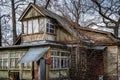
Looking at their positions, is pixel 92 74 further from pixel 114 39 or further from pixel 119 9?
pixel 119 9

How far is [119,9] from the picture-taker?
3259cm

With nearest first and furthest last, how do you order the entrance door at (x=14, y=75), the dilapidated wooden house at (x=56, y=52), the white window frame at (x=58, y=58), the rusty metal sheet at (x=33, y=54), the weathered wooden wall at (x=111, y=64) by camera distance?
the rusty metal sheet at (x=33, y=54) → the dilapidated wooden house at (x=56, y=52) → the white window frame at (x=58, y=58) → the entrance door at (x=14, y=75) → the weathered wooden wall at (x=111, y=64)

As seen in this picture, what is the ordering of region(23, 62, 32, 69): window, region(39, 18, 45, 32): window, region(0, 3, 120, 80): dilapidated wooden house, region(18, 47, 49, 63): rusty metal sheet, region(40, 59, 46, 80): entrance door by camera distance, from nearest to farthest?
region(40, 59, 46, 80): entrance door < region(18, 47, 49, 63): rusty metal sheet < region(0, 3, 120, 80): dilapidated wooden house < region(23, 62, 32, 69): window < region(39, 18, 45, 32): window

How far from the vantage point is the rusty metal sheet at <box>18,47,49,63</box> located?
22.0 metres

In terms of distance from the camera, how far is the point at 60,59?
78.4ft

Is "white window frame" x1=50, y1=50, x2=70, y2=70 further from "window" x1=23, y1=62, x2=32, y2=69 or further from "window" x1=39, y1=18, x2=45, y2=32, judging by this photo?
"window" x1=39, y1=18, x2=45, y2=32

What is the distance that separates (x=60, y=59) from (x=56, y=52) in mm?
857

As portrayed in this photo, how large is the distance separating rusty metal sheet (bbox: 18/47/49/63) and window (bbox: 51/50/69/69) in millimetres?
1020

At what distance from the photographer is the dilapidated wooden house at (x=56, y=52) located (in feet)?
72.5

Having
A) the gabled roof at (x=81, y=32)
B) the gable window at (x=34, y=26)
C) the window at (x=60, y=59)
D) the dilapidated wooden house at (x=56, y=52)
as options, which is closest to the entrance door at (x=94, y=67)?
the dilapidated wooden house at (x=56, y=52)

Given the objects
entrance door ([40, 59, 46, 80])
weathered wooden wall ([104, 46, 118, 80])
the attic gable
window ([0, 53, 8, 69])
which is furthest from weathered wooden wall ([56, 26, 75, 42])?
window ([0, 53, 8, 69])

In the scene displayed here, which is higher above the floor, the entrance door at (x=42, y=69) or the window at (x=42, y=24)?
the window at (x=42, y=24)

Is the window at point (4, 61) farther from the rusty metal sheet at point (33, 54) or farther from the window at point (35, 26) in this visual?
the window at point (35, 26)

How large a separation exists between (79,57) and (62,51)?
8.56 ft
